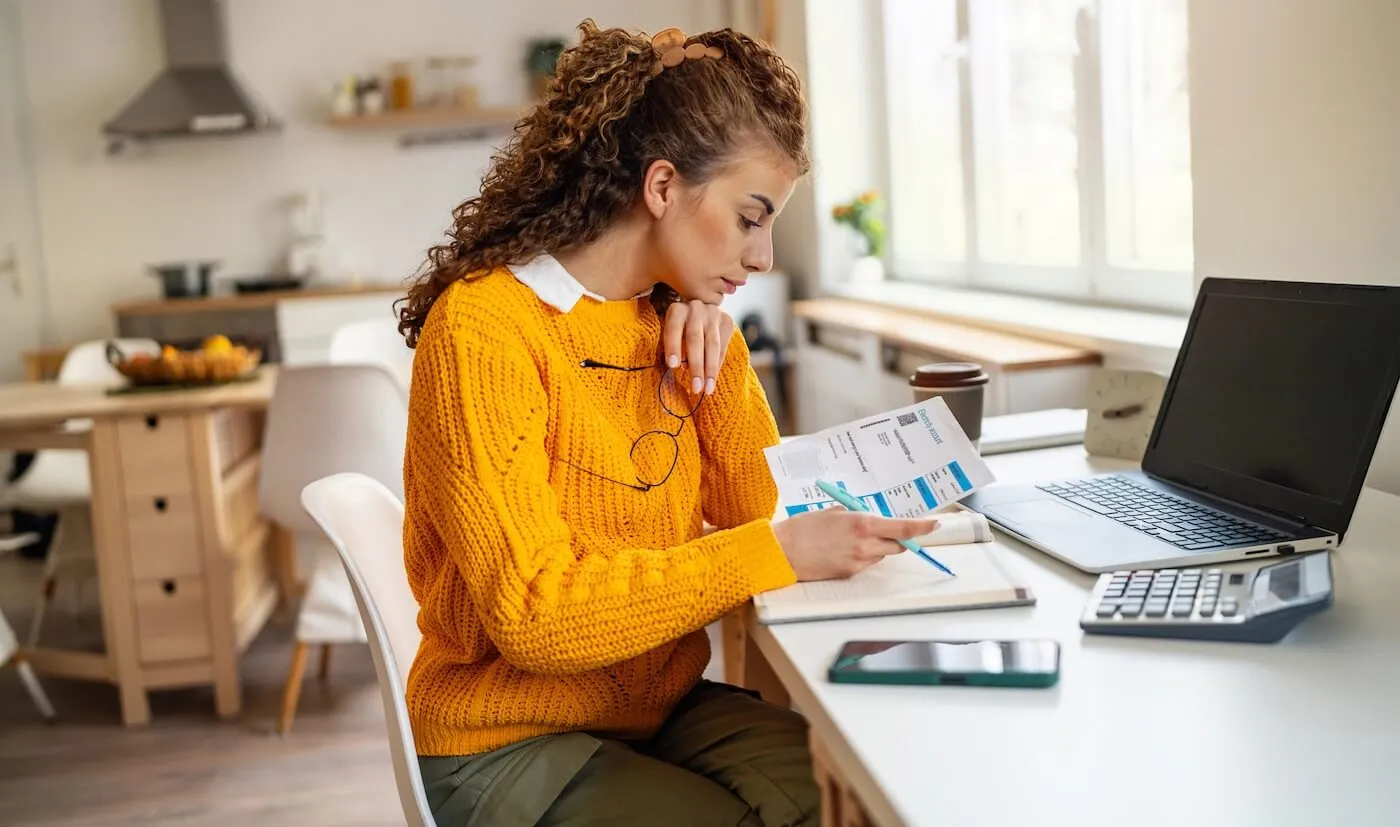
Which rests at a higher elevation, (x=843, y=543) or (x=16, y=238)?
(x=16, y=238)

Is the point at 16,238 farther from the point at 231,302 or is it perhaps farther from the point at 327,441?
the point at 327,441

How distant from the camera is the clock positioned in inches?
63.3

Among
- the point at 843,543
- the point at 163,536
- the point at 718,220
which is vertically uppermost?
the point at 718,220

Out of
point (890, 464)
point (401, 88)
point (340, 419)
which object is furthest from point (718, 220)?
point (401, 88)

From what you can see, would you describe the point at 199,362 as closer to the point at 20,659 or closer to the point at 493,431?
the point at 20,659

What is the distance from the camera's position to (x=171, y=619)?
3.04 metres

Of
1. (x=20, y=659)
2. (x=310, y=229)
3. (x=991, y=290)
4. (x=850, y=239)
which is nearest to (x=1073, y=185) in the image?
(x=991, y=290)

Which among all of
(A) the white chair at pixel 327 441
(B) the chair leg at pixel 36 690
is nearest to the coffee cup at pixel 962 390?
(A) the white chair at pixel 327 441

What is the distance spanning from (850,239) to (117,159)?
296cm

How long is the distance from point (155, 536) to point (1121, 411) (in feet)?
7.43

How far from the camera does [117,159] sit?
17.1ft

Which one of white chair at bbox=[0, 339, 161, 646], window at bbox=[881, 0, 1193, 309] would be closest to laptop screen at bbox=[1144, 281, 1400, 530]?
window at bbox=[881, 0, 1193, 309]

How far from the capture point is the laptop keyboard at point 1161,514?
1193 mm

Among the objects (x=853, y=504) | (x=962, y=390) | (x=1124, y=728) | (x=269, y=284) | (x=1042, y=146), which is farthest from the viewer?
(x=269, y=284)
